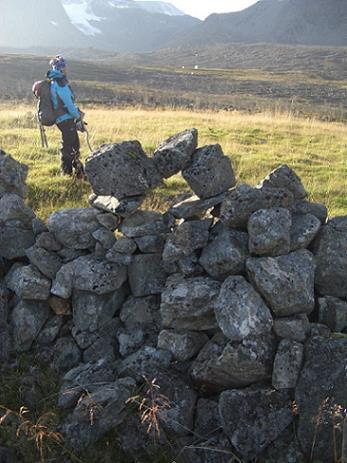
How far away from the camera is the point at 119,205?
6449 millimetres

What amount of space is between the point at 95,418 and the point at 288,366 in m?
2.15

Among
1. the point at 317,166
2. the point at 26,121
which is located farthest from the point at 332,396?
the point at 26,121

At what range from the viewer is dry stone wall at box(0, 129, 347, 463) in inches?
204

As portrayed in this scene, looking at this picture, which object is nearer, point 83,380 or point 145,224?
point 83,380

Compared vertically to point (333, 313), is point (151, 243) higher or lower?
higher

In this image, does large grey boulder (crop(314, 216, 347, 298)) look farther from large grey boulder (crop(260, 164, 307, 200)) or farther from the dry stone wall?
large grey boulder (crop(260, 164, 307, 200))

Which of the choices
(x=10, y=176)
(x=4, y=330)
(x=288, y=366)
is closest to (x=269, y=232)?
(x=288, y=366)

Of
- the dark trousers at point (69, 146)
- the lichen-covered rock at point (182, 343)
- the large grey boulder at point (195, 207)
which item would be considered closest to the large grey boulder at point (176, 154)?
the large grey boulder at point (195, 207)

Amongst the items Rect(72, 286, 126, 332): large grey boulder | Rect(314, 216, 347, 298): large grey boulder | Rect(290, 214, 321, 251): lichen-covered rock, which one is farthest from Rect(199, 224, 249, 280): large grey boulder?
Rect(72, 286, 126, 332): large grey boulder

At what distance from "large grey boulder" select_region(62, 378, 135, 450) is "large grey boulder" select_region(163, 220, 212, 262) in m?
1.75

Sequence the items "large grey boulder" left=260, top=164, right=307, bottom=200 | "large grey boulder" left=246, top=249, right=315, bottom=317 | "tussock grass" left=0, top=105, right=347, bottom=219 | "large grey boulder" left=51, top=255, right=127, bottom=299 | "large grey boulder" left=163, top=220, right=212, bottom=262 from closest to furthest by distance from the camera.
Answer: "large grey boulder" left=246, top=249, right=315, bottom=317 < "large grey boulder" left=163, top=220, right=212, bottom=262 < "large grey boulder" left=260, top=164, right=307, bottom=200 < "large grey boulder" left=51, top=255, right=127, bottom=299 < "tussock grass" left=0, top=105, right=347, bottom=219

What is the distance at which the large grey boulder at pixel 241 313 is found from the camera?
539 cm

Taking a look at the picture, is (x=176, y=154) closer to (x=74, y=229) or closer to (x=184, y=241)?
(x=184, y=241)

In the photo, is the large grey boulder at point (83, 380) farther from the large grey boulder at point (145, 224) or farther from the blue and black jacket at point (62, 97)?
the blue and black jacket at point (62, 97)
